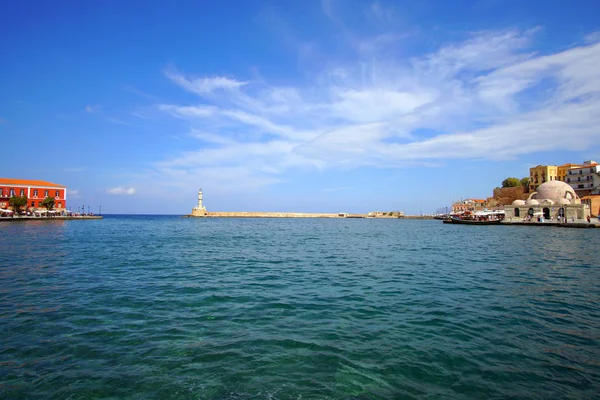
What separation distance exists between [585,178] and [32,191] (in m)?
134

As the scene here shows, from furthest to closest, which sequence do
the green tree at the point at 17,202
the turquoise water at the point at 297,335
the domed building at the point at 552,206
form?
1. the green tree at the point at 17,202
2. the domed building at the point at 552,206
3. the turquoise water at the point at 297,335

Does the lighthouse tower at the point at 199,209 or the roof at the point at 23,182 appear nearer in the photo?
the roof at the point at 23,182

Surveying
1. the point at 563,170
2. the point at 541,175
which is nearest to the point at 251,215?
the point at 541,175

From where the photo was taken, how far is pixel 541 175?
100062 millimetres

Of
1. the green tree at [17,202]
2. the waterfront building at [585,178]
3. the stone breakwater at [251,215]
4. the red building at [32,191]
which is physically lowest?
the stone breakwater at [251,215]

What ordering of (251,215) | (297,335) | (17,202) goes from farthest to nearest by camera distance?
1. (251,215)
2. (17,202)
3. (297,335)

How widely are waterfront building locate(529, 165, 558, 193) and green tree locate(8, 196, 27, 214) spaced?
12686cm

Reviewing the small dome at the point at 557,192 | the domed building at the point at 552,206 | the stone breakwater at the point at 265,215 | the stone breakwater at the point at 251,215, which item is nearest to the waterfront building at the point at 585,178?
the small dome at the point at 557,192

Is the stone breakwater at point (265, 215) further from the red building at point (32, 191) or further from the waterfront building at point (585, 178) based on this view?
the waterfront building at point (585, 178)

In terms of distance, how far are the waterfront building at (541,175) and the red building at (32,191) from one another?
126922 mm

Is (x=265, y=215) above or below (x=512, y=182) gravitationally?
below

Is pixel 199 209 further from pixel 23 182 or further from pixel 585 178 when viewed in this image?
pixel 585 178

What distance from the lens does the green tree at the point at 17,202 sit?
70438 millimetres

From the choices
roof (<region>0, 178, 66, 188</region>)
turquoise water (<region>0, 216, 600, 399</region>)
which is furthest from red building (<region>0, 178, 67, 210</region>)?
turquoise water (<region>0, 216, 600, 399</region>)
